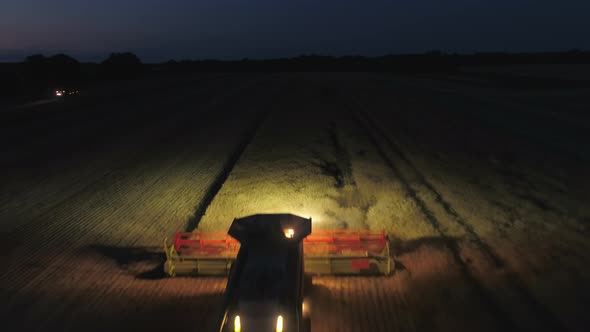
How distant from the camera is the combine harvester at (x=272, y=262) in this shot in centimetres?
490

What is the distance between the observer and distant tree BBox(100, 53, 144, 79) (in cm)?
6631

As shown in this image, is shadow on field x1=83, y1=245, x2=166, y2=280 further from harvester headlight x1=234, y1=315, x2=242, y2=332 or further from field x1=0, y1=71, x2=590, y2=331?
harvester headlight x1=234, y1=315, x2=242, y2=332

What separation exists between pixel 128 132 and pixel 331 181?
1474 centimetres

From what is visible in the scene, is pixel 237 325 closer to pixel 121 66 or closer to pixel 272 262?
pixel 272 262

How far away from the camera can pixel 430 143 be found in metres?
19.1

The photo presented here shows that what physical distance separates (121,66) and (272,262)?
234 feet

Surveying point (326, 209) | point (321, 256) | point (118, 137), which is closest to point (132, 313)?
point (321, 256)

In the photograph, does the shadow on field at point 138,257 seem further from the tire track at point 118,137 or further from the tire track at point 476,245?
the tire track at point 476,245

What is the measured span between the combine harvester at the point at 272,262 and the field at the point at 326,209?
0.37 m

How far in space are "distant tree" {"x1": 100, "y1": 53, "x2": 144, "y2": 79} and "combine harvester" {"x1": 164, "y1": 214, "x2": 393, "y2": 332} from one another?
214 ft

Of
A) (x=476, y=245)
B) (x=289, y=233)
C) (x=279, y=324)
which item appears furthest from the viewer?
(x=476, y=245)

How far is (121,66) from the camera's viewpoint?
68.4 m

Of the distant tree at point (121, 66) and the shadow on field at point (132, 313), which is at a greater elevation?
the shadow on field at point (132, 313)

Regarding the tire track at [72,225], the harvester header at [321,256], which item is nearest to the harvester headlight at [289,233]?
the harvester header at [321,256]
